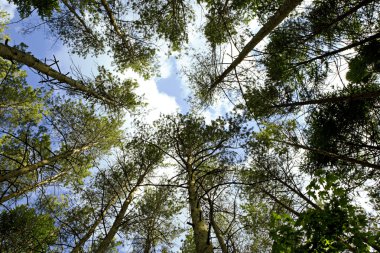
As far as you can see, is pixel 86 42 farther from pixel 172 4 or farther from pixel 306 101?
pixel 306 101

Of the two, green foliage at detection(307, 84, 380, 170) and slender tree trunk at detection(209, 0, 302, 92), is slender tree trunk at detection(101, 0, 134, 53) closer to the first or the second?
slender tree trunk at detection(209, 0, 302, 92)

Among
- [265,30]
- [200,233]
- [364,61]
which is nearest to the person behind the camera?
[200,233]

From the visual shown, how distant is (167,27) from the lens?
28.6ft

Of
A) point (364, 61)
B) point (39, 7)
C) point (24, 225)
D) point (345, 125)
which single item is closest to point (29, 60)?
point (39, 7)

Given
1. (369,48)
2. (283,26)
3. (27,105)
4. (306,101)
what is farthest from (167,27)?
(27,105)

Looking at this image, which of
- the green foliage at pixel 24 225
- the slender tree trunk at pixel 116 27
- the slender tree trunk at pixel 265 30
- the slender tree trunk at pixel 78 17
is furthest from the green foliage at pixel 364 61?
the green foliage at pixel 24 225

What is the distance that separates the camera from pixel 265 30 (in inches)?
215

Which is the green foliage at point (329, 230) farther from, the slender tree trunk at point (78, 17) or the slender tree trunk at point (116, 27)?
the slender tree trunk at point (78, 17)

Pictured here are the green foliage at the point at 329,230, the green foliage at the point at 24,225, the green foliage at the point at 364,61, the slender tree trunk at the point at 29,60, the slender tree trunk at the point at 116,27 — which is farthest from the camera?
the green foliage at the point at 24,225

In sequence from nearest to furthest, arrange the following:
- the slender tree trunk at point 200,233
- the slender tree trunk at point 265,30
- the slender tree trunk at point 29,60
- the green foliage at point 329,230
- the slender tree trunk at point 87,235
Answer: the green foliage at point 329,230 < the slender tree trunk at point 29,60 < the slender tree trunk at point 200,233 < the slender tree trunk at point 87,235 < the slender tree trunk at point 265,30

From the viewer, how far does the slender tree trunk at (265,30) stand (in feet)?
16.3

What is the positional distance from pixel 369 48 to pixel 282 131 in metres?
3.48

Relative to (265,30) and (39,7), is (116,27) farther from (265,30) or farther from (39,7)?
(265,30)

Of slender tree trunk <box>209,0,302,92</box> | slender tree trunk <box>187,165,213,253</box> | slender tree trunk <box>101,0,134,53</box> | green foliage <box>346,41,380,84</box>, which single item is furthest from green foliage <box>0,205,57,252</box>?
green foliage <box>346,41,380,84</box>
